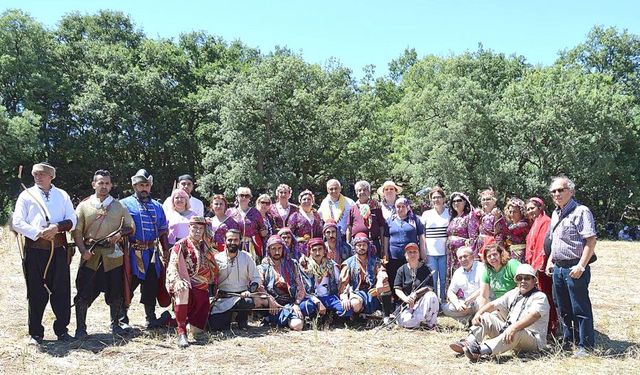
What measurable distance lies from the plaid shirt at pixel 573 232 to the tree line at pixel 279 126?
16.7 metres

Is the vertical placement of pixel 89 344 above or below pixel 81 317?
below

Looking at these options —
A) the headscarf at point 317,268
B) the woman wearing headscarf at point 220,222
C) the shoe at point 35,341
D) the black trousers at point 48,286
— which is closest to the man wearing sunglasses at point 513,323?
the headscarf at point 317,268

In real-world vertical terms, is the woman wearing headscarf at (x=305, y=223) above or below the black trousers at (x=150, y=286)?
above

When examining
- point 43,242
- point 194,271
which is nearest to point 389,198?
point 194,271

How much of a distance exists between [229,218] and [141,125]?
19616mm

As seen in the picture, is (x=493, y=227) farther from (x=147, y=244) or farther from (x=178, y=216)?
(x=147, y=244)

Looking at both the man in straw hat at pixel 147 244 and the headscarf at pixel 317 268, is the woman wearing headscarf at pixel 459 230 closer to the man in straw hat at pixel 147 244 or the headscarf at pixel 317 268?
the headscarf at pixel 317 268

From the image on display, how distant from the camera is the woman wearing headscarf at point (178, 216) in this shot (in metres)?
5.82

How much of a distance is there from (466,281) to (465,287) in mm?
61

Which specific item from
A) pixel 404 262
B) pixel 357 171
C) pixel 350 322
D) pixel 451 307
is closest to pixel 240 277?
pixel 350 322

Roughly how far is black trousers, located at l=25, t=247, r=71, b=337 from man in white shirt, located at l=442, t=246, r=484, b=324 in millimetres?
3690

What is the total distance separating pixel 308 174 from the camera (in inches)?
916

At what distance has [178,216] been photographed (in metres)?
5.93

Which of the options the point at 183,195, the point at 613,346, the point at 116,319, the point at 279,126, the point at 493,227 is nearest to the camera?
the point at 613,346
